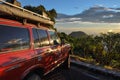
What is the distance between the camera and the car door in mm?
5719

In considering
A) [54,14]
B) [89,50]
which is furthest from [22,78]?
[54,14]

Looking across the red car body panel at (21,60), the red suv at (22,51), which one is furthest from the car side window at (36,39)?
the red car body panel at (21,60)

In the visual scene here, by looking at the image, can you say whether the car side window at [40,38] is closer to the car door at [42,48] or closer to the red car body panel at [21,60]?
the car door at [42,48]

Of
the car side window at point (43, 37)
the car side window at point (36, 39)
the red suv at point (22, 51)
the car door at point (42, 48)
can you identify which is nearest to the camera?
the red suv at point (22, 51)

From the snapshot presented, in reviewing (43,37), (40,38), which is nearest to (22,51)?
(40,38)

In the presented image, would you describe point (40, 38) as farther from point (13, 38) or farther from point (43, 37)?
point (13, 38)

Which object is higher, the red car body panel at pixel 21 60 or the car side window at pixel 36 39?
the car side window at pixel 36 39

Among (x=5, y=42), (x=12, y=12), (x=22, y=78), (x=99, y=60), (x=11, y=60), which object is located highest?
(x=12, y=12)

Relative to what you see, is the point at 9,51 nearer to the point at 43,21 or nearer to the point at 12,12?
the point at 12,12

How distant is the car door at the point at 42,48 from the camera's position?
5719 millimetres

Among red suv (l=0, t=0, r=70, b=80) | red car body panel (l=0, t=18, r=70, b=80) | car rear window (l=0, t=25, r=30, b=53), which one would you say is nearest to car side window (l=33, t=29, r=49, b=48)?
red suv (l=0, t=0, r=70, b=80)

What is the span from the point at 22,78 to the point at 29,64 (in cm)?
43

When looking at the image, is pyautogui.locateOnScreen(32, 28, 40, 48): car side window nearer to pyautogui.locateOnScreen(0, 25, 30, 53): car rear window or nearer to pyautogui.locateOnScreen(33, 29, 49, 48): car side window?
pyautogui.locateOnScreen(33, 29, 49, 48): car side window

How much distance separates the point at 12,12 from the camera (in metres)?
4.80
